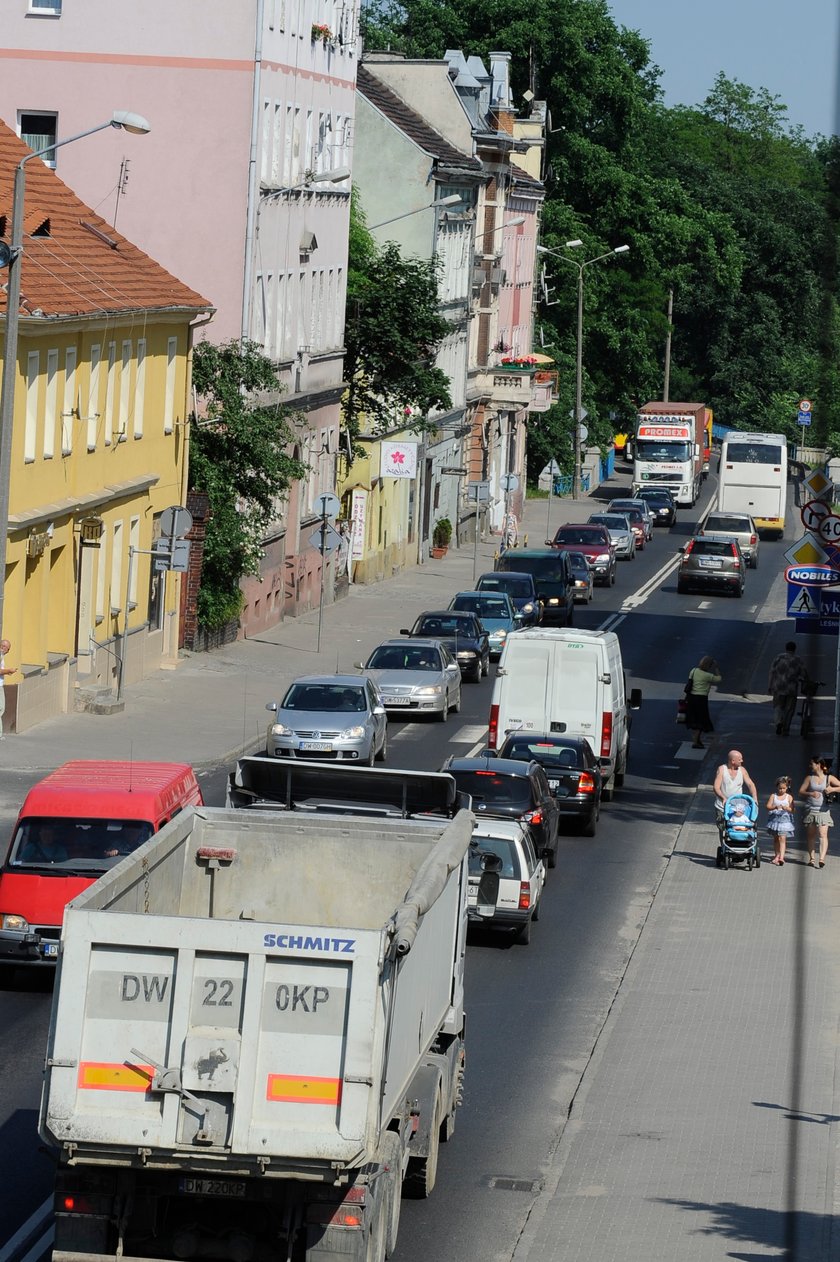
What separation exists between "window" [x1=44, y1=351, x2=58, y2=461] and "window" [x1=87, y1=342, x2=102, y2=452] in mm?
1743

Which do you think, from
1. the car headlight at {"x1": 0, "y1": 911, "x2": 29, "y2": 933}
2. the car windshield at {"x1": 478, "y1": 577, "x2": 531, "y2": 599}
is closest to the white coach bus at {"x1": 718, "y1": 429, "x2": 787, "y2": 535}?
the car windshield at {"x1": 478, "y1": 577, "x2": 531, "y2": 599}

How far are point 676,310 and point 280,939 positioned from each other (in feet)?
340

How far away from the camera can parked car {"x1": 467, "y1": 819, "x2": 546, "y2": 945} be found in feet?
71.8

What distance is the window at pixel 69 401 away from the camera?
119ft

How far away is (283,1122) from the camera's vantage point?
11.3 metres

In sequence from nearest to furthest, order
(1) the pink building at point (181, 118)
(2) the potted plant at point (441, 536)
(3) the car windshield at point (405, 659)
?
(3) the car windshield at point (405, 659) → (1) the pink building at point (181, 118) → (2) the potted plant at point (441, 536)

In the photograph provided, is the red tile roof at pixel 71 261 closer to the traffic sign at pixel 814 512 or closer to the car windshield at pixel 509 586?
the car windshield at pixel 509 586

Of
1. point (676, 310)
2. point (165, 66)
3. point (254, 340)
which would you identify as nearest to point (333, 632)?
point (254, 340)

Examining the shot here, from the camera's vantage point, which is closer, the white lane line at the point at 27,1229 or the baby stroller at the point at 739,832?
the white lane line at the point at 27,1229

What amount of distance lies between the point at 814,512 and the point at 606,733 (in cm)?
665

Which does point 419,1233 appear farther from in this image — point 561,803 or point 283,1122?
point 561,803

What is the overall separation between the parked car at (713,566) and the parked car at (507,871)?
138 ft

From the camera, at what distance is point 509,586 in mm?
52750

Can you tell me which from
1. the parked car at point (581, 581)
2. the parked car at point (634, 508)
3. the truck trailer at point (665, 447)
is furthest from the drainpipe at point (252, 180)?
the truck trailer at point (665, 447)
